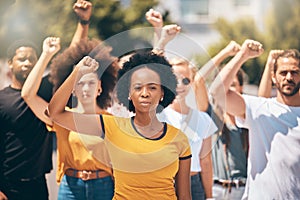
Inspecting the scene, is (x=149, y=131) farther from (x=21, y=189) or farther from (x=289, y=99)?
(x=21, y=189)

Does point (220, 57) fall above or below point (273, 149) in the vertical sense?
above

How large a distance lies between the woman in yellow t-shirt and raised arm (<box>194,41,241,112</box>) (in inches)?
38.4

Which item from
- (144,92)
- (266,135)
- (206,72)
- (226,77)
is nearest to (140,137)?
(144,92)

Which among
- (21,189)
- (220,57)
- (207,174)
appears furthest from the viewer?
(207,174)

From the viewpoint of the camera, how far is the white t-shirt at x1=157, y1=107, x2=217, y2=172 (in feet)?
15.8

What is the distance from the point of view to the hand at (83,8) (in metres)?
5.13

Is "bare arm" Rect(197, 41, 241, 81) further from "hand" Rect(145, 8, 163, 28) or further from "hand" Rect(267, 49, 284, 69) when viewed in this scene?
"hand" Rect(145, 8, 163, 28)

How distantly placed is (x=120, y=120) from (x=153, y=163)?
0.28 m

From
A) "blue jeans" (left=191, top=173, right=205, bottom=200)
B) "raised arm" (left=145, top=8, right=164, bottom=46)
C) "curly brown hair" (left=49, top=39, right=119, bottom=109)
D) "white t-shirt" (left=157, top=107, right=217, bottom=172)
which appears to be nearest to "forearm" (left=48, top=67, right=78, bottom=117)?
"curly brown hair" (left=49, top=39, right=119, bottom=109)

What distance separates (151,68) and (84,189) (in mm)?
961

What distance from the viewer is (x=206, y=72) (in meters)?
5.02

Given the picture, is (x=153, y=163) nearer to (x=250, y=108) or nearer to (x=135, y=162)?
(x=135, y=162)

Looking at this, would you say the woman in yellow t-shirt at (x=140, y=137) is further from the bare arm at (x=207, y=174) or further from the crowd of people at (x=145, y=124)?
the bare arm at (x=207, y=174)

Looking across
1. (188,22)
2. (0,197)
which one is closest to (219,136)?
(0,197)
